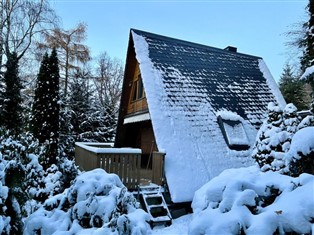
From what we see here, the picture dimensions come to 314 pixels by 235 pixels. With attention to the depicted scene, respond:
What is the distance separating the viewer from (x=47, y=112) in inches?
361

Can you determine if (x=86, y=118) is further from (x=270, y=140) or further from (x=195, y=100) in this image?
(x=270, y=140)

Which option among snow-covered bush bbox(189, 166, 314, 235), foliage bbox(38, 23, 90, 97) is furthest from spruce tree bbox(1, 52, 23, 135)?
snow-covered bush bbox(189, 166, 314, 235)

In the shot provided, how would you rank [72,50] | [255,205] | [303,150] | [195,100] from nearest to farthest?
[255,205]
[303,150]
[195,100]
[72,50]

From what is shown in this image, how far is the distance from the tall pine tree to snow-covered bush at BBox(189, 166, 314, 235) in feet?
25.5

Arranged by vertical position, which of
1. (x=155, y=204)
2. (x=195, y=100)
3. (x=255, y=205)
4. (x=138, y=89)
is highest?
(x=138, y=89)

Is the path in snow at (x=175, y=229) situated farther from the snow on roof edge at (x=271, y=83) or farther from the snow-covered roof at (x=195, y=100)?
the snow on roof edge at (x=271, y=83)

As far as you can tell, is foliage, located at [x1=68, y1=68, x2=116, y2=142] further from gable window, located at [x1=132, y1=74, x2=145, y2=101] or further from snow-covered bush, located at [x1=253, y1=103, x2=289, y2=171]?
snow-covered bush, located at [x1=253, y1=103, x2=289, y2=171]

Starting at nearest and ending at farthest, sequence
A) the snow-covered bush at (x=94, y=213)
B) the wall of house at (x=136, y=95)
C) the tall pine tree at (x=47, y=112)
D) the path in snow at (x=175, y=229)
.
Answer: the snow-covered bush at (x=94, y=213) → the path in snow at (x=175, y=229) → the tall pine tree at (x=47, y=112) → the wall of house at (x=136, y=95)

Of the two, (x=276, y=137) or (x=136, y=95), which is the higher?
(x=136, y=95)

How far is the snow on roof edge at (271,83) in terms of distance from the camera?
1049cm

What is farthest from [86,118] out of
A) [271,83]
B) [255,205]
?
[255,205]

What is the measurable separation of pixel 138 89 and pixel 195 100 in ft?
9.74

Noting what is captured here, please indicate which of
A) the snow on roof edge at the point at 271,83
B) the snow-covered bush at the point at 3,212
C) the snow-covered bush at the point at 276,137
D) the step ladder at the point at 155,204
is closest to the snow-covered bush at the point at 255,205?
the snow-covered bush at the point at 3,212

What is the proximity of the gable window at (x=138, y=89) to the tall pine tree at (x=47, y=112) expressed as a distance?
3.19 m
